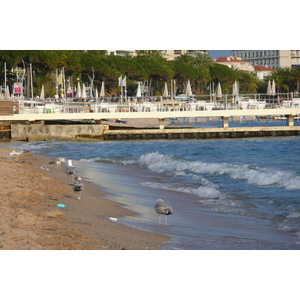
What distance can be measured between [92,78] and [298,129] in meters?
45.3

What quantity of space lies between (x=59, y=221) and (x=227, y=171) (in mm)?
11202

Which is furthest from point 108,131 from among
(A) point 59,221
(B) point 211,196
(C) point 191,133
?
(A) point 59,221

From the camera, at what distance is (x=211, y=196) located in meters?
14.6

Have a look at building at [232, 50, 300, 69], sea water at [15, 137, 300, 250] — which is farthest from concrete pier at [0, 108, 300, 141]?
building at [232, 50, 300, 69]

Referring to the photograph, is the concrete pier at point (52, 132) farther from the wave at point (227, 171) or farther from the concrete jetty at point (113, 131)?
the wave at point (227, 171)

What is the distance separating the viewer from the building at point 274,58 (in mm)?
169000

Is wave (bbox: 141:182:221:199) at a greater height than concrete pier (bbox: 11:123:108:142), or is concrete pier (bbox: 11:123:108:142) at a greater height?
concrete pier (bbox: 11:123:108:142)

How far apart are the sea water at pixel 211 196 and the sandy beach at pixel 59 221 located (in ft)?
1.53

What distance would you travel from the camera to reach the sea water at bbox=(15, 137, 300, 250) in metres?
9.63

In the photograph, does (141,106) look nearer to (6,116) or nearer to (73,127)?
(73,127)

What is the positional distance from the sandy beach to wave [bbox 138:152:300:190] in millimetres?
5233

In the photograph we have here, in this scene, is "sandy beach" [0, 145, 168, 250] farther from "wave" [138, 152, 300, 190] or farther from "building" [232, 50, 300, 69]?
"building" [232, 50, 300, 69]

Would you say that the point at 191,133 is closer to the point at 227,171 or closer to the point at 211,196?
the point at 227,171

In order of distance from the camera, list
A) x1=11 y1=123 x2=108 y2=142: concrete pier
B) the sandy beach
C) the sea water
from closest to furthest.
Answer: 1. the sandy beach
2. the sea water
3. x1=11 y1=123 x2=108 y2=142: concrete pier
